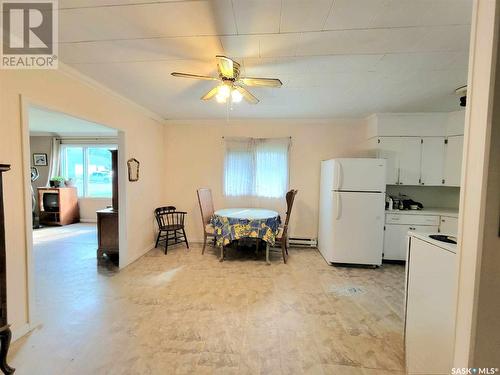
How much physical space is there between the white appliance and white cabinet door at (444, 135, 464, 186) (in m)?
1.14

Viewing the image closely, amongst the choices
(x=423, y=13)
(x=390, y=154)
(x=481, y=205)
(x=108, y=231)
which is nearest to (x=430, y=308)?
(x=481, y=205)

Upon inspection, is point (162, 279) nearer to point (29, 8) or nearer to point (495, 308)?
point (29, 8)

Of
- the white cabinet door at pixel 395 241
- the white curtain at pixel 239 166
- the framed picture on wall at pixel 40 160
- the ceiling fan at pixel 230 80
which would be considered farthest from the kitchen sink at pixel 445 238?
the framed picture on wall at pixel 40 160

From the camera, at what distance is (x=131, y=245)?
3.50 metres

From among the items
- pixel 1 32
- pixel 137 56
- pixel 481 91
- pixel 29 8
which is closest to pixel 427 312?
pixel 481 91

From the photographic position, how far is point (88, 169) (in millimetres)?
6379

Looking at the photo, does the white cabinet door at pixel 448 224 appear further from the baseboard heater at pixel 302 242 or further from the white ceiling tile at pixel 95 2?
the white ceiling tile at pixel 95 2

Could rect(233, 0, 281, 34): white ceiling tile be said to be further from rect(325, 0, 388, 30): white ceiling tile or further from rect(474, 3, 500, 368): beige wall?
rect(474, 3, 500, 368): beige wall

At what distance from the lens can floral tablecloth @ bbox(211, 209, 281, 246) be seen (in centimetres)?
344

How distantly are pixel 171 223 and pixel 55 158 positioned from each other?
4324mm

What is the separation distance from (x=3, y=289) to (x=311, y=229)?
157 inches

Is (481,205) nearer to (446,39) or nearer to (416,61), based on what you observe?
(446,39)

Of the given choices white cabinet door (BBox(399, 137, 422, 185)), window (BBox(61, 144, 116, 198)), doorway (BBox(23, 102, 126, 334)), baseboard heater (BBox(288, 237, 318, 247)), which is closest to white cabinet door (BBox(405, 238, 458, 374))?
white cabinet door (BBox(399, 137, 422, 185))

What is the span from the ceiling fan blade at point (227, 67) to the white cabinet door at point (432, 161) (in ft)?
10.9
